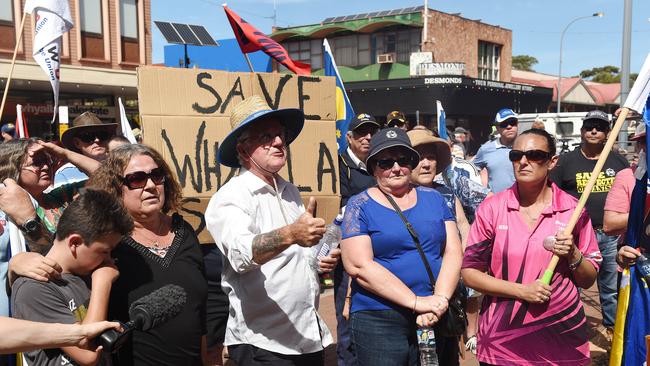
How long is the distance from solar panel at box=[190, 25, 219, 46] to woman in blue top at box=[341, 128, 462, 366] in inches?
392

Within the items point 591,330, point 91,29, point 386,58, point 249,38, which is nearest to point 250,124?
point 249,38

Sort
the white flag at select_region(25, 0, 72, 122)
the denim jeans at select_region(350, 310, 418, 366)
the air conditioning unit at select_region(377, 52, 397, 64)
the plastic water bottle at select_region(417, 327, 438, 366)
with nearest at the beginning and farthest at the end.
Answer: the plastic water bottle at select_region(417, 327, 438, 366) < the denim jeans at select_region(350, 310, 418, 366) < the white flag at select_region(25, 0, 72, 122) < the air conditioning unit at select_region(377, 52, 397, 64)

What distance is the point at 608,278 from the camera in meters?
5.91

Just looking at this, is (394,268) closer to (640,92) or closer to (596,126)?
(640,92)

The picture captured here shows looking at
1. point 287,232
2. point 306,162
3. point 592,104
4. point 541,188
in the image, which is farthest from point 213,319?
point 592,104

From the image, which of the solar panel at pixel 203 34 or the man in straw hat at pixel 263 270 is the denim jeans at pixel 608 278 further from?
the solar panel at pixel 203 34

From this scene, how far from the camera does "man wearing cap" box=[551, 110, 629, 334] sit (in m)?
5.89

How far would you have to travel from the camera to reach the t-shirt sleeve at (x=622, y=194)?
13.4 feet

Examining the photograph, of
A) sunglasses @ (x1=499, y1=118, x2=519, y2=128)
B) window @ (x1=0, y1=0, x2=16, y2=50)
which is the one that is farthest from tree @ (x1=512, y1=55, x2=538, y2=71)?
sunglasses @ (x1=499, y1=118, x2=519, y2=128)

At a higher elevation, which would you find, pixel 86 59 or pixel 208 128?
pixel 86 59

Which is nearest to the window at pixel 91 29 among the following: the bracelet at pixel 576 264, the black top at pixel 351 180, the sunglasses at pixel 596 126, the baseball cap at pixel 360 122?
the baseball cap at pixel 360 122

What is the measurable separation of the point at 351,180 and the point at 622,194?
2030 mm

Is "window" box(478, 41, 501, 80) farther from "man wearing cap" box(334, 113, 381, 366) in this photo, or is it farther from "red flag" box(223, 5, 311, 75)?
"red flag" box(223, 5, 311, 75)

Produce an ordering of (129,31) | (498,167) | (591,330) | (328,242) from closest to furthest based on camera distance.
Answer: (328,242), (591,330), (498,167), (129,31)
